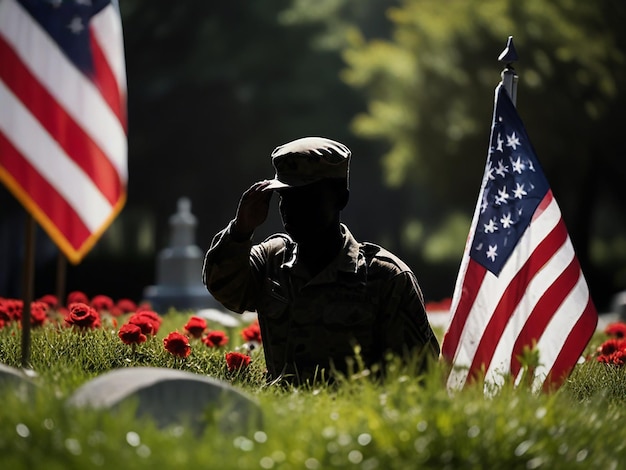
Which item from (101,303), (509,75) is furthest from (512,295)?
(101,303)

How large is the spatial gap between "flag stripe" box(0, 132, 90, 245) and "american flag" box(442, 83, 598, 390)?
1.78 m

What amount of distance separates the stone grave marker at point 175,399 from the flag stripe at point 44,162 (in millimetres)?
956

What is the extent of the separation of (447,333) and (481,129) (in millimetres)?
18765

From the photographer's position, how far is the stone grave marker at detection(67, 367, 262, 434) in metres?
3.57

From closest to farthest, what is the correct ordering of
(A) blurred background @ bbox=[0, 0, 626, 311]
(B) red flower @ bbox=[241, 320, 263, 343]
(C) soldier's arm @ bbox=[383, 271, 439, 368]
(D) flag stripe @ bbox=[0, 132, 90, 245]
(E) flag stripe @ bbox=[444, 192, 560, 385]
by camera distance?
1. (D) flag stripe @ bbox=[0, 132, 90, 245]
2. (C) soldier's arm @ bbox=[383, 271, 439, 368]
3. (E) flag stripe @ bbox=[444, 192, 560, 385]
4. (B) red flower @ bbox=[241, 320, 263, 343]
5. (A) blurred background @ bbox=[0, 0, 626, 311]

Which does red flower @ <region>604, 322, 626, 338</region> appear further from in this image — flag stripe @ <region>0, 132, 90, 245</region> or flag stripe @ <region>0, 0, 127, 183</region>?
flag stripe @ <region>0, 132, 90, 245</region>

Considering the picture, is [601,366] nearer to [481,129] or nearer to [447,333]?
[447,333]

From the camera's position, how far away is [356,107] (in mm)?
31812

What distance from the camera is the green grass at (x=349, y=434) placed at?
3.22 meters

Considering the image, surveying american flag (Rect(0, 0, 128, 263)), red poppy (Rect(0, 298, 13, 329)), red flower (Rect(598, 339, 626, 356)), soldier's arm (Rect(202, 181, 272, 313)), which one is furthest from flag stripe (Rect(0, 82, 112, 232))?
red flower (Rect(598, 339, 626, 356))

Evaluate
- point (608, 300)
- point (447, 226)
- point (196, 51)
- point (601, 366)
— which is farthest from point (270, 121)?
point (601, 366)

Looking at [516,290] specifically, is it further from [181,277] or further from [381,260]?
[181,277]

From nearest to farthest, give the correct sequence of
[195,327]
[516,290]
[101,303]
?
[516,290], [195,327], [101,303]

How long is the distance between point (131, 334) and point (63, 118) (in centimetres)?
155
